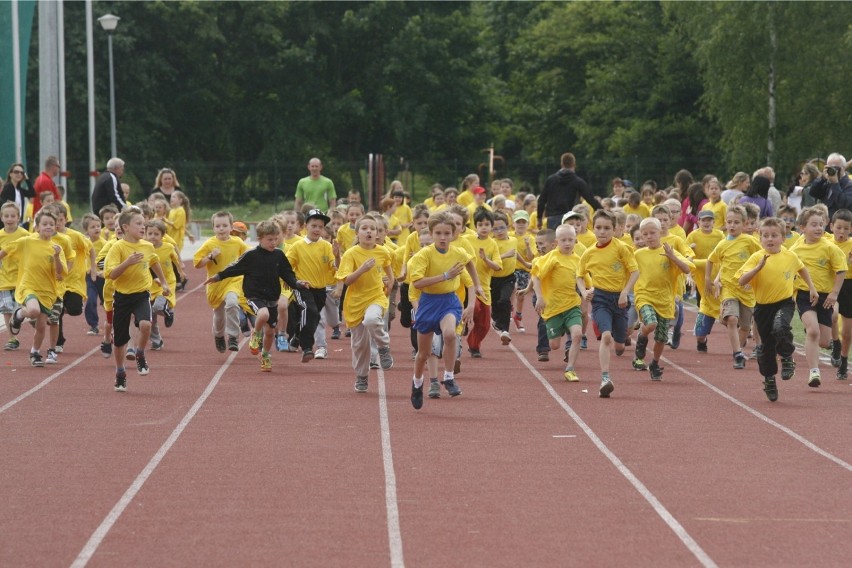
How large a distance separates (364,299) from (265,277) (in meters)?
1.54

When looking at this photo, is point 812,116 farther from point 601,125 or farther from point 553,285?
point 553,285

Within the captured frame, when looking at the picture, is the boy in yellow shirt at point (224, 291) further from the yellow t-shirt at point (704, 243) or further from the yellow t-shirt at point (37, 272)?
the yellow t-shirt at point (704, 243)

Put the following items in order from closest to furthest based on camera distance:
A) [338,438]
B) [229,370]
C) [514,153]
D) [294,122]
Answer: [338,438] → [229,370] → [294,122] → [514,153]

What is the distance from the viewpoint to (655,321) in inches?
561

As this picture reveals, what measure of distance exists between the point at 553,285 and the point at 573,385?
1098mm

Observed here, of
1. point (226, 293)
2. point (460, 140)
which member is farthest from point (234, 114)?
point (226, 293)

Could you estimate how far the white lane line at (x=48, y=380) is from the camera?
12453mm

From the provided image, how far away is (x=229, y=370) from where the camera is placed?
15.1 m

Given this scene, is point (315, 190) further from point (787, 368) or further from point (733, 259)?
point (787, 368)

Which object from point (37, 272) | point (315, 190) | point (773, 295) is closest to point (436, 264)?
point (773, 295)

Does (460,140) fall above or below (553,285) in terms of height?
above

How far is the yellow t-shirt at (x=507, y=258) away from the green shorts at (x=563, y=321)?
2.13m

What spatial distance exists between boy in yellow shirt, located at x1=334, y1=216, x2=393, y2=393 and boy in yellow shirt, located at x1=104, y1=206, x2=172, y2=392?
1.72 meters

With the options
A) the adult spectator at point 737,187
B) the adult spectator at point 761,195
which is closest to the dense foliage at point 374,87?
the adult spectator at point 737,187
